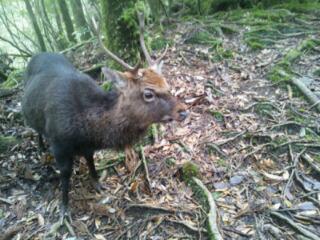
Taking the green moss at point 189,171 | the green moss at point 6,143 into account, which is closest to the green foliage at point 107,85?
the green moss at point 6,143

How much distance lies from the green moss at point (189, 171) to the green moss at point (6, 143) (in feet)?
8.55

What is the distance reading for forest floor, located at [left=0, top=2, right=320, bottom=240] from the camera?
3.86 metres

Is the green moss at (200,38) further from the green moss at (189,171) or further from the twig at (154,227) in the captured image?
the twig at (154,227)

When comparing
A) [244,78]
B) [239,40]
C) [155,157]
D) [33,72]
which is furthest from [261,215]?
[239,40]

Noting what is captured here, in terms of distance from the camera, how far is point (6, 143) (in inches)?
208

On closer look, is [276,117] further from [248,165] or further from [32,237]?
[32,237]

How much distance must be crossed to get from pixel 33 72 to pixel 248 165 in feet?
10.6

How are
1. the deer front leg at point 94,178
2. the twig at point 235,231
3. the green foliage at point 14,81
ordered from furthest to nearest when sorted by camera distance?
the green foliage at point 14,81 → the deer front leg at point 94,178 → the twig at point 235,231

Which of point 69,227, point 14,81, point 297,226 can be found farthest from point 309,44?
point 14,81

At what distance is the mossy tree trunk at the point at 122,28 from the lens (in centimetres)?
552

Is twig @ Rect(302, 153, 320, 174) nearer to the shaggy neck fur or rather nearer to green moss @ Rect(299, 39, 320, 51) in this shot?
the shaggy neck fur

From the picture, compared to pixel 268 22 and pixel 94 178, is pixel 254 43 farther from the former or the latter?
pixel 94 178

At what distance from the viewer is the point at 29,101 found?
4746 mm

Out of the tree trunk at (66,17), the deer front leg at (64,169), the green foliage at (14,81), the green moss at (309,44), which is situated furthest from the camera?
the tree trunk at (66,17)
